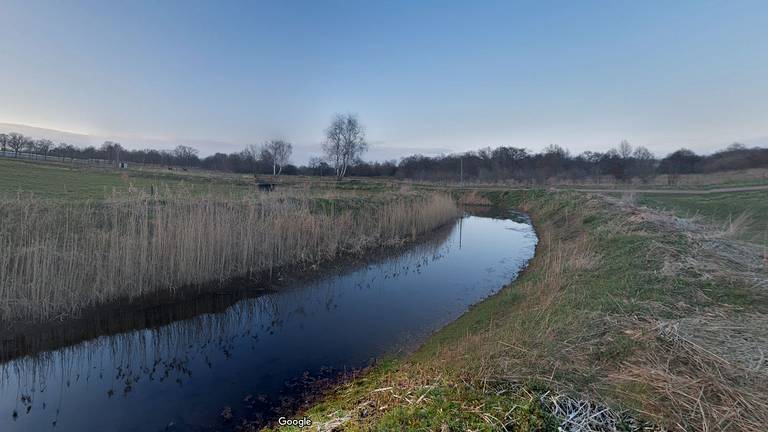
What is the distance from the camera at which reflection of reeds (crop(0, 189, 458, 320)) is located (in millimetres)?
5453

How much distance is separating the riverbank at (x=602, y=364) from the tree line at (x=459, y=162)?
4002 cm

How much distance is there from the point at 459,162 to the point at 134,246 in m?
59.6

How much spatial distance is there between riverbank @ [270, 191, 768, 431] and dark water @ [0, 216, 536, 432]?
883 mm

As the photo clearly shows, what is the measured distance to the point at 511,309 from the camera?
5.72 m

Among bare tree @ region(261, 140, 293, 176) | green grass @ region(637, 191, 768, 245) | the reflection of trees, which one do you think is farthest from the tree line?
the reflection of trees

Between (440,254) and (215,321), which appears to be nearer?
(215,321)

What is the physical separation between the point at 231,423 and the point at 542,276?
609 centimetres

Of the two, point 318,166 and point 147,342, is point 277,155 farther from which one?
point 147,342

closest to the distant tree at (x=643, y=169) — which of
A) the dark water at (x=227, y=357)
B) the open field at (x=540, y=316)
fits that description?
the open field at (x=540, y=316)

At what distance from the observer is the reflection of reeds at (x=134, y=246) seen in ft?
17.9

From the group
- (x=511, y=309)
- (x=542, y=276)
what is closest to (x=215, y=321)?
(x=511, y=309)

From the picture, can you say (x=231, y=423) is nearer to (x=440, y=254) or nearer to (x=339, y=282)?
(x=339, y=282)

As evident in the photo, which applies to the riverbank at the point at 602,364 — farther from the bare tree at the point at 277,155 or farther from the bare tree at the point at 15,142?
the bare tree at the point at 15,142

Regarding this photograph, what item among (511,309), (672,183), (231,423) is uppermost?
(672,183)
